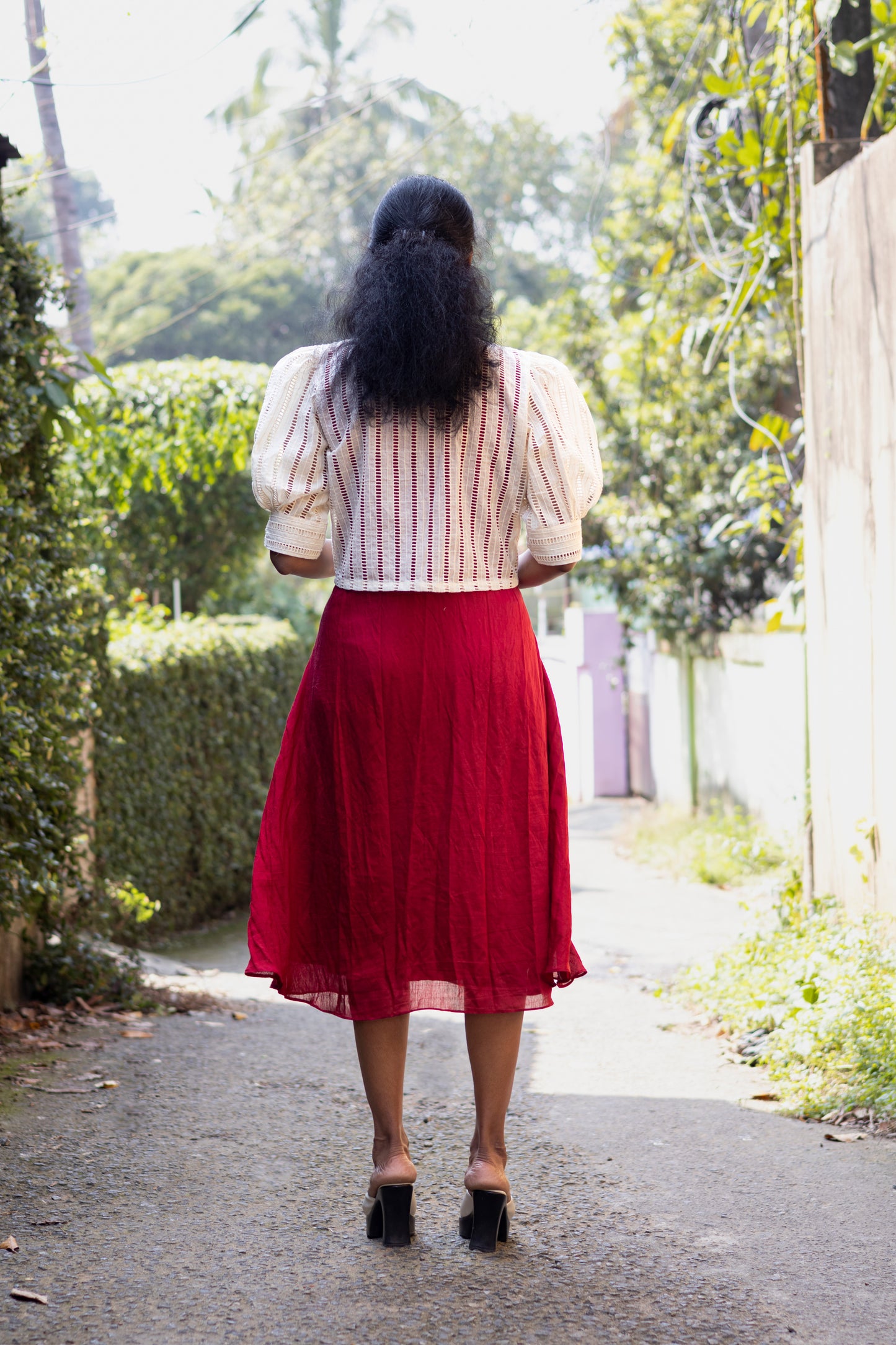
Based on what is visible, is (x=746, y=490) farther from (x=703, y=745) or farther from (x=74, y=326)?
(x=74, y=326)

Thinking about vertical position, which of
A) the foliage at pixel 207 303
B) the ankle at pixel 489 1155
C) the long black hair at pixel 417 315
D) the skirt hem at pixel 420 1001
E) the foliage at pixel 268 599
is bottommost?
the ankle at pixel 489 1155

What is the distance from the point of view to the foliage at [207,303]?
2998cm

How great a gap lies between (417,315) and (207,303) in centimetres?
2943

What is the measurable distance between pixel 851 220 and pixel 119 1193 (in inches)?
152

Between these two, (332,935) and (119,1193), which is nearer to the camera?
(332,935)

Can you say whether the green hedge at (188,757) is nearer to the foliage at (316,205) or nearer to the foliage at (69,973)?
the foliage at (69,973)

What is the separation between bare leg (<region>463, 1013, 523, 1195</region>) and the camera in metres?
2.54

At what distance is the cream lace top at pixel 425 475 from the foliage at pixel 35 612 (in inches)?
64.0

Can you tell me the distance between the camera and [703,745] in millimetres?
10367

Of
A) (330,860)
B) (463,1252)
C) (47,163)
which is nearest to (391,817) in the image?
(330,860)

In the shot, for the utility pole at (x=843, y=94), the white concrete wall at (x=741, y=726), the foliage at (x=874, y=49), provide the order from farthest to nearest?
the white concrete wall at (x=741, y=726) < the utility pole at (x=843, y=94) < the foliage at (x=874, y=49)

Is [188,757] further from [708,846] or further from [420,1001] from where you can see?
[420,1001]

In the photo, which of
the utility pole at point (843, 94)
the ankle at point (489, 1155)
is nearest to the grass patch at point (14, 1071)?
the ankle at point (489, 1155)

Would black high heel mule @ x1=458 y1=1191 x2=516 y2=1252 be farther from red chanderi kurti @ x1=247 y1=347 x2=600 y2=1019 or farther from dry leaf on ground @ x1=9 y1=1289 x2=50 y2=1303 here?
dry leaf on ground @ x1=9 y1=1289 x2=50 y2=1303
